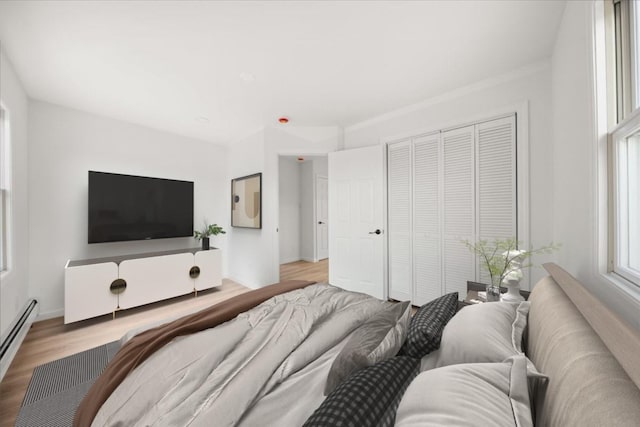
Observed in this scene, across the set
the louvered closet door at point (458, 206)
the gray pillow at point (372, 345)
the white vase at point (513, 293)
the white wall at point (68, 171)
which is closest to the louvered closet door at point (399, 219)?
the louvered closet door at point (458, 206)

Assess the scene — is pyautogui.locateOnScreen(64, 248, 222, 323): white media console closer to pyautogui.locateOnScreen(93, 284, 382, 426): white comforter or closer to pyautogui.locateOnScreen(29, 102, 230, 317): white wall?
pyautogui.locateOnScreen(29, 102, 230, 317): white wall

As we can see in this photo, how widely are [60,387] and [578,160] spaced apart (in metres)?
3.44

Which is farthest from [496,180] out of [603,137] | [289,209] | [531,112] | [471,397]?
[289,209]

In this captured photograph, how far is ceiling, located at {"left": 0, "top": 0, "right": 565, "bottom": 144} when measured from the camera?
1579 millimetres

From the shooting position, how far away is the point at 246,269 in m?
3.94

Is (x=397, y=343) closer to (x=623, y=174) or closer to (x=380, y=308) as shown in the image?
(x=380, y=308)

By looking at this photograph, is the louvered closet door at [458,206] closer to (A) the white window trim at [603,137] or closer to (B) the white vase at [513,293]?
(B) the white vase at [513,293]

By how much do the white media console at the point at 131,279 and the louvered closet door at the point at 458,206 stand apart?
3.11m

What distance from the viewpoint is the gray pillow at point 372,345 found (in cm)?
86

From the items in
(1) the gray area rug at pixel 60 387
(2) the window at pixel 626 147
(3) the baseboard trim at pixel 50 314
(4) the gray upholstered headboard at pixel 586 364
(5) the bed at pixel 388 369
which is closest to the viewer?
(4) the gray upholstered headboard at pixel 586 364

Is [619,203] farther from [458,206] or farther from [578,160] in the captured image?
[458,206]

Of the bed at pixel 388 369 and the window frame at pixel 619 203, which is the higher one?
the window frame at pixel 619 203

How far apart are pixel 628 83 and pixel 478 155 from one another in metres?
1.44

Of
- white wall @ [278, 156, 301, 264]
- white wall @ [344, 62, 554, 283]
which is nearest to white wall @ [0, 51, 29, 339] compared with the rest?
white wall @ [278, 156, 301, 264]
